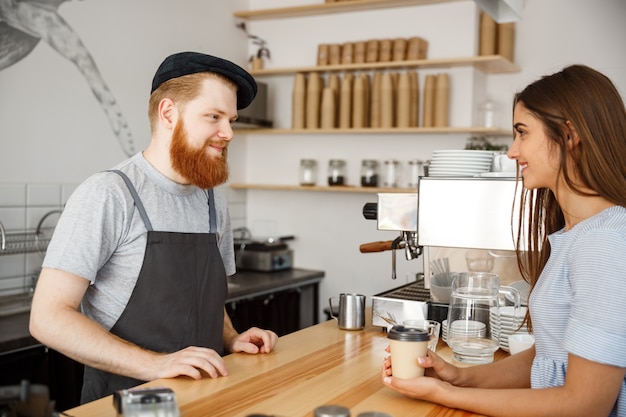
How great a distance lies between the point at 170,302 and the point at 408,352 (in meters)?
0.82

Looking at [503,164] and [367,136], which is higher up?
[367,136]

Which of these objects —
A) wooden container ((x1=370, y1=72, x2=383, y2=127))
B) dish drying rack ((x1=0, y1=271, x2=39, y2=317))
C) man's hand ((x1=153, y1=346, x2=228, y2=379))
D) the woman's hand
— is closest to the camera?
the woman's hand

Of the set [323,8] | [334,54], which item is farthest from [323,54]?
[323,8]

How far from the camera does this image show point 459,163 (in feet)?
7.06

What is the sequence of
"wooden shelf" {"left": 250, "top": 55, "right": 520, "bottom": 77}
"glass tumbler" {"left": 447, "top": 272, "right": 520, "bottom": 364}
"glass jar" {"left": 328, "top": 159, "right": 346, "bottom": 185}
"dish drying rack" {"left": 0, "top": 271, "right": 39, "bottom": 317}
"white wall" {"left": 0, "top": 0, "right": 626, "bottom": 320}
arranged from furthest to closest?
1. "glass jar" {"left": 328, "top": 159, "right": 346, "bottom": 185}
2. "wooden shelf" {"left": 250, "top": 55, "right": 520, "bottom": 77}
3. "white wall" {"left": 0, "top": 0, "right": 626, "bottom": 320}
4. "dish drying rack" {"left": 0, "top": 271, "right": 39, "bottom": 317}
5. "glass tumbler" {"left": 447, "top": 272, "right": 520, "bottom": 364}

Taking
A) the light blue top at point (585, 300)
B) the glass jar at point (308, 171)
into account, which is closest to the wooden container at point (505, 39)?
the glass jar at point (308, 171)

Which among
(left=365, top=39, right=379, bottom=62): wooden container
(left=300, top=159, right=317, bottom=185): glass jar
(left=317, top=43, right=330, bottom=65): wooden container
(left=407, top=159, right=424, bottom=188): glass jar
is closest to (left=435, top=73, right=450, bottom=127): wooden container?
(left=407, top=159, right=424, bottom=188): glass jar

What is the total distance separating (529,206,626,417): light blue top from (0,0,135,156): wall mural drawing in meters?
2.89

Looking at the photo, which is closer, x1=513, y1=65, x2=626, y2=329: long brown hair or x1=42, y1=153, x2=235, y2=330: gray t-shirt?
x1=513, y1=65, x2=626, y2=329: long brown hair

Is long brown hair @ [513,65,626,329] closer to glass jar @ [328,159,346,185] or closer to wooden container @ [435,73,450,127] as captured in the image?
wooden container @ [435,73,450,127]

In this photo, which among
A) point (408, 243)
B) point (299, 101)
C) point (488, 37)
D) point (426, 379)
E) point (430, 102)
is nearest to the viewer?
point (426, 379)

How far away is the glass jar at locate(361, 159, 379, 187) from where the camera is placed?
4.59 meters

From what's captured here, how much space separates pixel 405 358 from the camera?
1558 mm

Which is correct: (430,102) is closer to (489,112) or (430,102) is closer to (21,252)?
(489,112)
